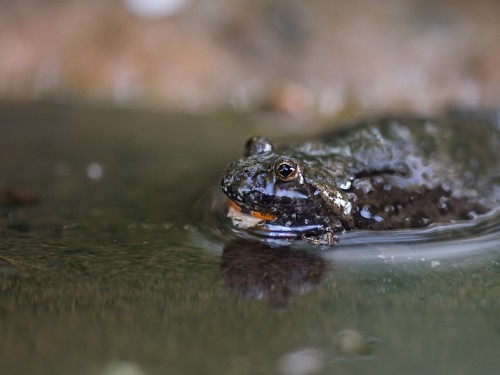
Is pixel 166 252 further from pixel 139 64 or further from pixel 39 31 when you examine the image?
pixel 39 31

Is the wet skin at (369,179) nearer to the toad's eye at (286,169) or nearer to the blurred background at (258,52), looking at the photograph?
the toad's eye at (286,169)

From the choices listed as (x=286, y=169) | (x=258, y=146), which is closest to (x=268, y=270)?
(x=286, y=169)

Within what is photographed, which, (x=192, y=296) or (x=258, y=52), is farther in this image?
(x=258, y=52)

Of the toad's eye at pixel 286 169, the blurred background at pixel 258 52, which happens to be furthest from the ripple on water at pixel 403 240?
the blurred background at pixel 258 52

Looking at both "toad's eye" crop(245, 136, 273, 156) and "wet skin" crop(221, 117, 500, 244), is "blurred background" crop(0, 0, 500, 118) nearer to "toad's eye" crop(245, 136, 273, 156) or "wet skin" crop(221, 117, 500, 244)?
"wet skin" crop(221, 117, 500, 244)

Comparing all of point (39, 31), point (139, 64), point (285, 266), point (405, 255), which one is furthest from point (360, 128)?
point (39, 31)

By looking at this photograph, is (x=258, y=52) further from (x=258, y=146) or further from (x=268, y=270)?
→ (x=268, y=270)
